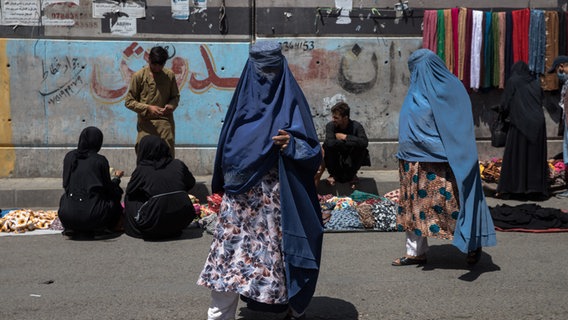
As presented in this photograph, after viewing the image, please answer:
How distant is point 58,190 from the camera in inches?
370

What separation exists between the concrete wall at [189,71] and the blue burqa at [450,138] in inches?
161

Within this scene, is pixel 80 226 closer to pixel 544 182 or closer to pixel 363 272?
pixel 363 272

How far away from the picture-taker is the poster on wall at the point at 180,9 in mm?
10117

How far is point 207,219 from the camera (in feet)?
26.4

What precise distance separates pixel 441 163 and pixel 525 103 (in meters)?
3.75

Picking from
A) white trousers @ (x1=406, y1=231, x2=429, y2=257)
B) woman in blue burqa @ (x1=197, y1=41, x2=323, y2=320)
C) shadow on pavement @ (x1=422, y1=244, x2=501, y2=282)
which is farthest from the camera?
white trousers @ (x1=406, y1=231, x2=429, y2=257)

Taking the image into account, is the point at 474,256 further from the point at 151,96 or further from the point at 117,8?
the point at 117,8

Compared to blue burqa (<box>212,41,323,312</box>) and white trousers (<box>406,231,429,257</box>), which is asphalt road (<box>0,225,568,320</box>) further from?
blue burqa (<box>212,41,323,312</box>)

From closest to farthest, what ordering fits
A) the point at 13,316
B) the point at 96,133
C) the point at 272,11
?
the point at 13,316 < the point at 96,133 < the point at 272,11

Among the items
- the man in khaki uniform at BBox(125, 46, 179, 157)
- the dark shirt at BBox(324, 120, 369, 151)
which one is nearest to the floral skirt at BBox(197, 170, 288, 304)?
the man in khaki uniform at BBox(125, 46, 179, 157)

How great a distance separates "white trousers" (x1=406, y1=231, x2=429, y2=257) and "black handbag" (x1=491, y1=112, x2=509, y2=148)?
11.9ft

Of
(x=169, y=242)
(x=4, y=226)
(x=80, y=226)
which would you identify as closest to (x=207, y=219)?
(x=169, y=242)

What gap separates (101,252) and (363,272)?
2.32 meters

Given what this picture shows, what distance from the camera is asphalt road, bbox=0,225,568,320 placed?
5.37m
